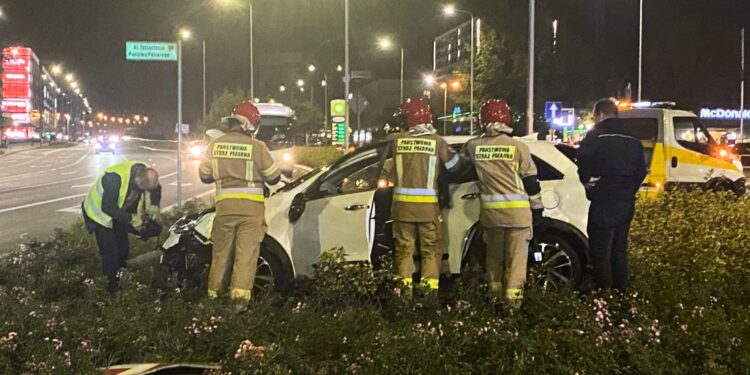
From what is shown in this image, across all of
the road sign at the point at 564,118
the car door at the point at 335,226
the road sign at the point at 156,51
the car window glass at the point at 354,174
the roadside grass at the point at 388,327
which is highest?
the road sign at the point at 156,51

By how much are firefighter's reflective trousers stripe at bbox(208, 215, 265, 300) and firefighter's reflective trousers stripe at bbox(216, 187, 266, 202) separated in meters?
0.15

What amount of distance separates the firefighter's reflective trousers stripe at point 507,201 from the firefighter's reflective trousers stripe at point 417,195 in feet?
1.41

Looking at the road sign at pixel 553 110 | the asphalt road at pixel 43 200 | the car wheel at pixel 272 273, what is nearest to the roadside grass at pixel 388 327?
the car wheel at pixel 272 273

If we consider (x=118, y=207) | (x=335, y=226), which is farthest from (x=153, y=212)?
(x=335, y=226)

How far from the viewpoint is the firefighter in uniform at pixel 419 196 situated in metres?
5.25

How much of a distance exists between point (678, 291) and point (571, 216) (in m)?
1.07

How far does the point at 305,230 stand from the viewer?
5.75 meters

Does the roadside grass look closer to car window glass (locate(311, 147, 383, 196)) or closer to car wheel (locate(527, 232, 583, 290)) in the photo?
A: car wheel (locate(527, 232, 583, 290))

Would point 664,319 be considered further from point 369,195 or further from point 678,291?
point 369,195

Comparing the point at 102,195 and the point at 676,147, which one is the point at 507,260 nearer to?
the point at 102,195

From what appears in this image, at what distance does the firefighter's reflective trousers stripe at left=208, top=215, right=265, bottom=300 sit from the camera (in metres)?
5.17

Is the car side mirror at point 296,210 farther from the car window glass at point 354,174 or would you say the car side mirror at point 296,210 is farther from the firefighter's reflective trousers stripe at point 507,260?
the firefighter's reflective trousers stripe at point 507,260

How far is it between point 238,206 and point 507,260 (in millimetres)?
2131

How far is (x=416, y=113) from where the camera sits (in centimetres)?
539
